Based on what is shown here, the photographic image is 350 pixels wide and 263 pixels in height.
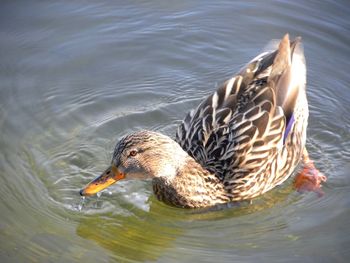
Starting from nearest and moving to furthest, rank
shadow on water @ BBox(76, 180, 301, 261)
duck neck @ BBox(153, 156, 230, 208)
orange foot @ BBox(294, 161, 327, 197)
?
shadow on water @ BBox(76, 180, 301, 261) < duck neck @ BBox(153, 156, 230, 208) < orange foot @ BBox(294, 161, 327, 197)

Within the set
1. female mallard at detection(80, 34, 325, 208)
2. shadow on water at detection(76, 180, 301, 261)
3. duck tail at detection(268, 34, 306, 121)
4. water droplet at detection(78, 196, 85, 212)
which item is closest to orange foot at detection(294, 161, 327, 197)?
female mallard at detection(80, 34, 325, 208)

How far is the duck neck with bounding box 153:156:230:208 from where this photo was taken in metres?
6.75

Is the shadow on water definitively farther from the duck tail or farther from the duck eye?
the duck tail

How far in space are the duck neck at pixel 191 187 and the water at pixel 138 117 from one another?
12 cm

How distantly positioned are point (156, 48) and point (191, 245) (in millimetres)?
3466

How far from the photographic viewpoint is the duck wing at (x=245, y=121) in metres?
6.86

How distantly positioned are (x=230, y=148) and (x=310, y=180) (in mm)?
973

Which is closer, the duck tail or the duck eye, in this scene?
the duck eye

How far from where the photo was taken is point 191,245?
20.8 ft

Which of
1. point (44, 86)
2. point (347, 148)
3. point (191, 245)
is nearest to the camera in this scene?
point (191, 245)

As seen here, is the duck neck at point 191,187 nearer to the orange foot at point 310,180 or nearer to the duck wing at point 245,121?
the duck wing at point 245,121

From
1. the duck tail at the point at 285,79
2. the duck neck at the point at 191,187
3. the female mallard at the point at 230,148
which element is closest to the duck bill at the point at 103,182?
the female mallard at the point at 230,148

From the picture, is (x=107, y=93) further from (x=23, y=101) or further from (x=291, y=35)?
(x=291, y=35)

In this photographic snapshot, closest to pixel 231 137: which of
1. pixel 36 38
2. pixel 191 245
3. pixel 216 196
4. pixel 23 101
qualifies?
pixel 216 196
